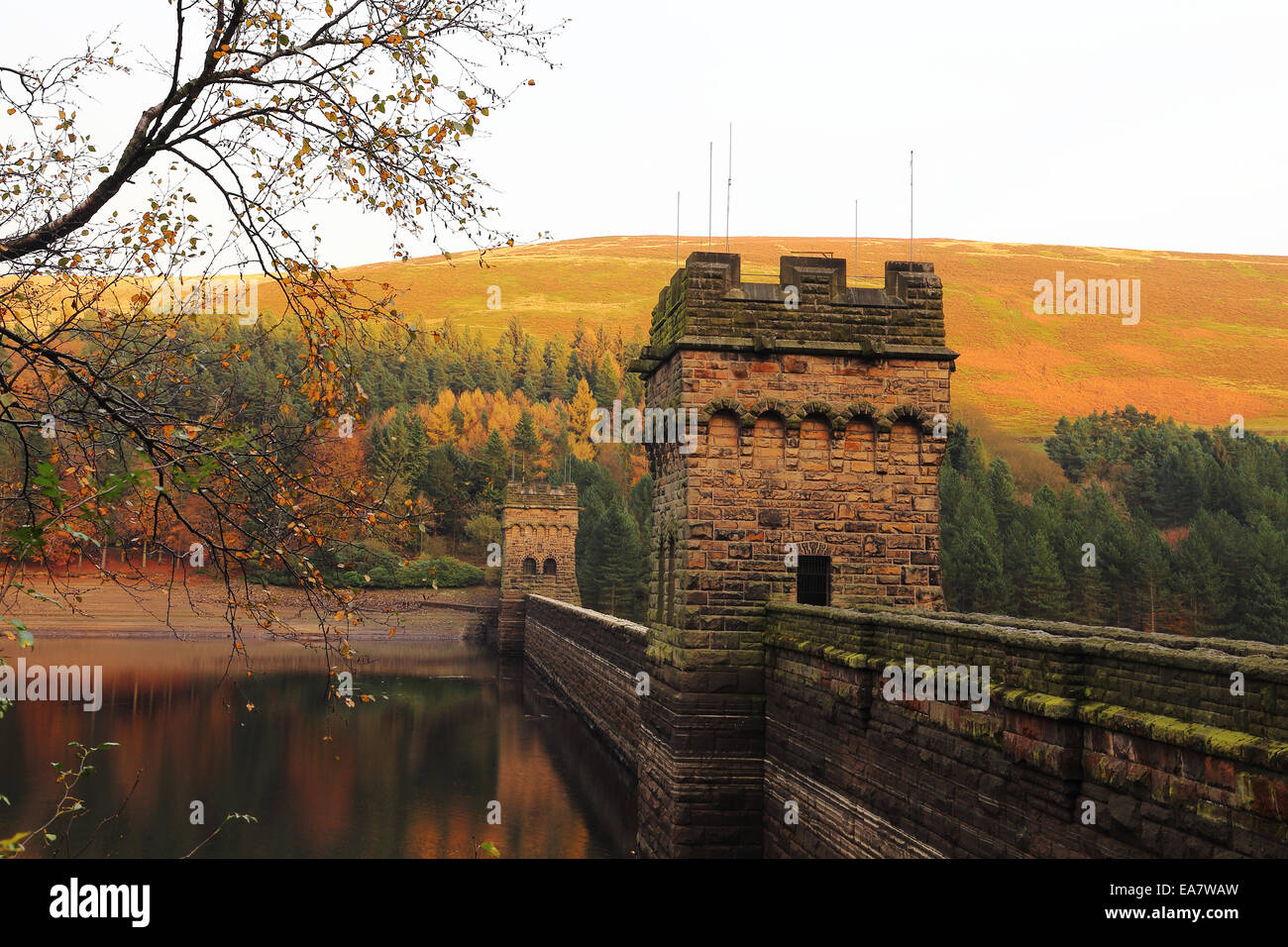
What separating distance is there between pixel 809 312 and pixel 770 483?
243cm

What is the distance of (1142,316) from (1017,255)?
36.8 meters

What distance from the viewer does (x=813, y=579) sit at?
13.9m

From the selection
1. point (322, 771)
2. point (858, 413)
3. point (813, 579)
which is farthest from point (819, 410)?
point (322, 771)

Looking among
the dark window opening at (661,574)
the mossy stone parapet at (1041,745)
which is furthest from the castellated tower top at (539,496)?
the mossy stone parapet at (1041,745)

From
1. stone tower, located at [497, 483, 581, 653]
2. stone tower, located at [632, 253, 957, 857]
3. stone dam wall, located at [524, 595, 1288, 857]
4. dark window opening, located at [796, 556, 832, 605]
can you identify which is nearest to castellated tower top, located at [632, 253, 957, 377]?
stone tower, located at [632, 253, 957, 857]

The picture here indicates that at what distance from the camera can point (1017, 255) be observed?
176875 mm

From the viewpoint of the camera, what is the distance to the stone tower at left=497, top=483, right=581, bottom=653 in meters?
53.8

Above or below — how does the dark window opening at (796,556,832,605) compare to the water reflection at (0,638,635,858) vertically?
above

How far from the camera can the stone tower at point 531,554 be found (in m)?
53.8

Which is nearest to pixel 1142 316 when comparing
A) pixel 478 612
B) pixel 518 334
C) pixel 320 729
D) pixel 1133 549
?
pixel 518 334

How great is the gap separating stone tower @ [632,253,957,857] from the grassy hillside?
79.3 metres

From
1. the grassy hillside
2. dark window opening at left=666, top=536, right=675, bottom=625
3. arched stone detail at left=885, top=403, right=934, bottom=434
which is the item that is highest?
the grassy hillside

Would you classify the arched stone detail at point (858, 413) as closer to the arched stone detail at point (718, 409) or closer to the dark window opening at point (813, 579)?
the arched stone detail at point (718, 409)

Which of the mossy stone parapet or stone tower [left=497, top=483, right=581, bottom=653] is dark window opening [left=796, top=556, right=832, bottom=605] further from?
stone tower [left=497, top=483, right=581, bottom=653]
